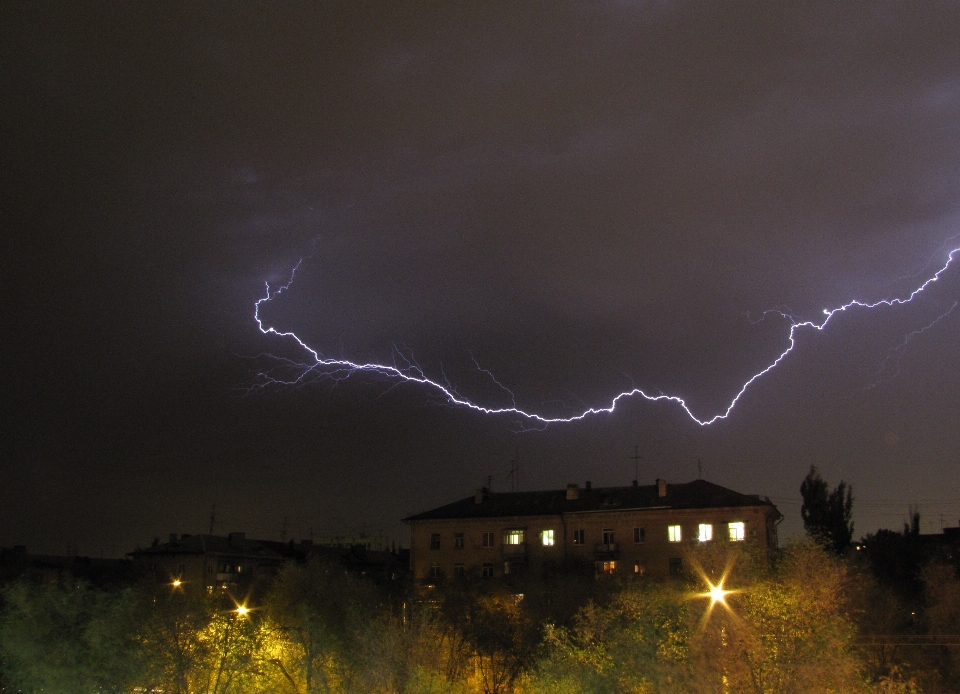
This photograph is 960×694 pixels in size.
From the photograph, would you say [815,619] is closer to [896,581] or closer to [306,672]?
[306,672]

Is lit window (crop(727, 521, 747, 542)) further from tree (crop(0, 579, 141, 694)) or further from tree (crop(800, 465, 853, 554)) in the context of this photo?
tree (crop(0, 579, 141, 694))

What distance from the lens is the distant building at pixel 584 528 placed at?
55.2 metres

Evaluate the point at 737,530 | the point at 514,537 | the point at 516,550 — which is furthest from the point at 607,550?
the point at 737,530

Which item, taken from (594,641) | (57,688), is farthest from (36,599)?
(594,641)

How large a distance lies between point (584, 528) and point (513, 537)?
482cm

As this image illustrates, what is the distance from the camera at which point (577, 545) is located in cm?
5847

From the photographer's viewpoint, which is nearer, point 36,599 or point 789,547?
point 789,547

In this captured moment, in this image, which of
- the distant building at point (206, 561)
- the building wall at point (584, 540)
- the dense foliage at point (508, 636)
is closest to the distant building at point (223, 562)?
the distant building at point (206, 561)

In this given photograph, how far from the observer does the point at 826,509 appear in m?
60.7

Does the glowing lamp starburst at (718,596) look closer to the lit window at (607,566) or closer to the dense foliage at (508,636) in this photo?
the dense foliage at (508,636)

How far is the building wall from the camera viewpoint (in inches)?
2173

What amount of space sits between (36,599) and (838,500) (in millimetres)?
47847

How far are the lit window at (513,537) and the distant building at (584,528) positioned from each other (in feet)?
0.21

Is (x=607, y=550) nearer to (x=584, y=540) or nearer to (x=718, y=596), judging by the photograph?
(x=584, y=540)
